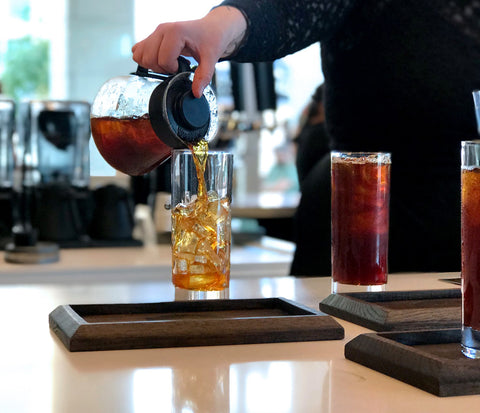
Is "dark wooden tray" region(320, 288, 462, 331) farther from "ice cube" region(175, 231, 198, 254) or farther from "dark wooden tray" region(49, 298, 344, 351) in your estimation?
"ice cube" region(175, 231, 198, 254)

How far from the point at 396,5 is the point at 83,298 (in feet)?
2.71

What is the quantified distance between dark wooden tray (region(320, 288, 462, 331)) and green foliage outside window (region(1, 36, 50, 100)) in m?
5.62

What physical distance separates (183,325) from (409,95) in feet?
2.94

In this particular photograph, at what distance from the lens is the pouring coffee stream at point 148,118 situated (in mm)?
1127

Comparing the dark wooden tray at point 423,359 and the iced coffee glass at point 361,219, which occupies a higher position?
the iced coffee glass at point 361,219

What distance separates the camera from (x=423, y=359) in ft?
2.45

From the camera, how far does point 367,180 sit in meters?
1.21

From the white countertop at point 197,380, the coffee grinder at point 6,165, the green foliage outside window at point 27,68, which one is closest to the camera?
the white countertop at point 197,380

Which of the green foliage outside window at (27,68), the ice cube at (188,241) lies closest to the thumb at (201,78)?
the ice cube at (188,241)

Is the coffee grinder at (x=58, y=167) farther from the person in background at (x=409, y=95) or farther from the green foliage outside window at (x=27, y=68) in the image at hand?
the green foliage outside window at (x=27, y=68)

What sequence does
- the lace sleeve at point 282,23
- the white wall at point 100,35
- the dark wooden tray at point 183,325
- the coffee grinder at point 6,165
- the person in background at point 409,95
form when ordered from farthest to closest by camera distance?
the white wall at point 100,35 → the coffee grinder at point 6,165 → the person in background at point 409,95 → the lace sleeve at point 282,23 → the dark wooden tray at point 183,325

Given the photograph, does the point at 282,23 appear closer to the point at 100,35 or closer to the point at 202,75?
the point at 202,75

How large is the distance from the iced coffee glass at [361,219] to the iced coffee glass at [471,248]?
0.38m

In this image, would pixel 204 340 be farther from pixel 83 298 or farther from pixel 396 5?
pixel 396 5
